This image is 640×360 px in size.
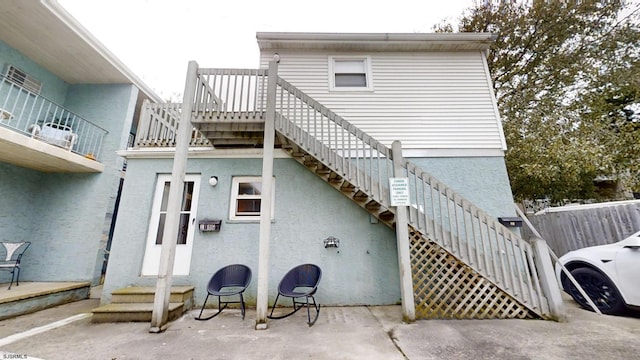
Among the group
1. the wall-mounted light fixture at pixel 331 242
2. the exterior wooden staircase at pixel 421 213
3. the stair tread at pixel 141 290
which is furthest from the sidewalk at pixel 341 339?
the wall-mounted light fixture at pixel 331 242

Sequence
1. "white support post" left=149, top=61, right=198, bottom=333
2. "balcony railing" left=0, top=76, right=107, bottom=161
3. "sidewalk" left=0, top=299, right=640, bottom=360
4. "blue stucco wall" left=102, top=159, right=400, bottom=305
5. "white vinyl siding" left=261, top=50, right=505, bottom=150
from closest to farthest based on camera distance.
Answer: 1. "sidewalk" left=0, top=299, right=640, bottom=360
2. "white support post" left=149, top=61, right=198, bottom=333
3. "blue stucco wall" left=102, top=159, right=400, bottom=305
4. "balcony railing" left=0, top=76, right=107, bottom=161
5. "white vinyl siding" left=261, top=50, right=505, bottom=150

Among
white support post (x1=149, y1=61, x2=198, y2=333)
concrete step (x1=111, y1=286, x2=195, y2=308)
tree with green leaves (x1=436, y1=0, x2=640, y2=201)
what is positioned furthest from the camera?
tree with green leaves (x1=436, y1=0, x2=640, y2=201)

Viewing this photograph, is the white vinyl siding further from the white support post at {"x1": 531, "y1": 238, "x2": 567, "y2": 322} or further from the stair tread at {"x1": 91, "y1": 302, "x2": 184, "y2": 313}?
the stair tread at {"x1": 91, "y1": 302, "x2": 184, "y2": 313}

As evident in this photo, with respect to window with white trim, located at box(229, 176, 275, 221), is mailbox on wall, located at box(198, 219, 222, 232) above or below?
below

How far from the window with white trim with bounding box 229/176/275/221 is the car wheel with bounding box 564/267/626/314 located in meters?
5.69

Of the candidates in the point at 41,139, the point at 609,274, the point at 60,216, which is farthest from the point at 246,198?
the point at 609,274

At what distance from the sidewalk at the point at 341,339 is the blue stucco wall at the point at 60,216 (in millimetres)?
2036

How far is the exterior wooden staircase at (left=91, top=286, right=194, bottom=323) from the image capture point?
3.66 meters

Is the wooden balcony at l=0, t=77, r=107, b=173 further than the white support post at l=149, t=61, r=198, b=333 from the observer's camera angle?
Yes

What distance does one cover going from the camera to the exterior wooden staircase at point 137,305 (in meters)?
3.66

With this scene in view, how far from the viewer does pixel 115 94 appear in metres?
6.94

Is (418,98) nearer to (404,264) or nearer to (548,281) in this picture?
(404,264)

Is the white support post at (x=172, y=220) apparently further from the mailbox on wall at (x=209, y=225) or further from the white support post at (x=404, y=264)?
the white support post at (x=404, y=264)

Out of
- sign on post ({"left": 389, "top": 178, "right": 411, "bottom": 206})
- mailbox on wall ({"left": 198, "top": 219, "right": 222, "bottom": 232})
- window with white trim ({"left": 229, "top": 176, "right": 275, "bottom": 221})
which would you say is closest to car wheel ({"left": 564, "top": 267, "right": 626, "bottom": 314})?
sign on post ({"left": 389, "top": 178, "right": 411, "bottom": 206})
